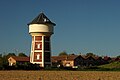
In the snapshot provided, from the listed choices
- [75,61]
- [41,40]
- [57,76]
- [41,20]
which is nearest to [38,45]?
[41,40]

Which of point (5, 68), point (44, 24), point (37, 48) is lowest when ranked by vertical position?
point (5, 68)

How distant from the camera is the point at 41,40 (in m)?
91.4

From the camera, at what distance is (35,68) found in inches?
3386

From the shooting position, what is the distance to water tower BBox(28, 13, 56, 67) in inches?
3580

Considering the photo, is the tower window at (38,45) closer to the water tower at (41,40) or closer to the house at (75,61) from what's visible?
the water tower at (41,40)

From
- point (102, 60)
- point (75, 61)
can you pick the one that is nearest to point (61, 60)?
point (75, 61)

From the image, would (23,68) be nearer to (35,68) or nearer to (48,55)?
(35,68)

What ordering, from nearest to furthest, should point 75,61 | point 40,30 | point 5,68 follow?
point 5,68 → point 40,30 → point 75,61

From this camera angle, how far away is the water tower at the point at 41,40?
298 feet

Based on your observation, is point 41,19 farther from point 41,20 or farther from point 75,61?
point 75,61

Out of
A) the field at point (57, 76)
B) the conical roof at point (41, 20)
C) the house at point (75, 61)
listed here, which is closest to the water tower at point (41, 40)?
the conical roof at point (41, 20)

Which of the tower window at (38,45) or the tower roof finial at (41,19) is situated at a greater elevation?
the tower roof finial at (41,19)

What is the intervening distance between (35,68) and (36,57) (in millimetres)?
6635

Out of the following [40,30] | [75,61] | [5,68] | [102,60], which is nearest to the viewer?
[5,68]
